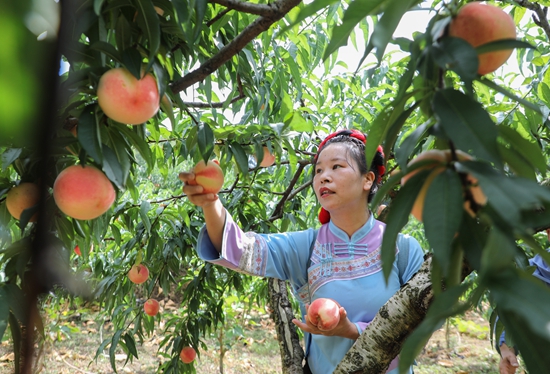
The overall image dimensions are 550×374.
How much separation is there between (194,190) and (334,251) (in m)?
0.56

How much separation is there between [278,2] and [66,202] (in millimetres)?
467

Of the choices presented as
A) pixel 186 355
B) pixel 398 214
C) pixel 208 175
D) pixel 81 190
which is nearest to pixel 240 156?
pixel 208 175

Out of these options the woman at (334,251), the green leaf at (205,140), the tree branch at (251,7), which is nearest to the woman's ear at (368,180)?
the woman at (334,251)

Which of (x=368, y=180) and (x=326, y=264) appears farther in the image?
(x=368, y=180)

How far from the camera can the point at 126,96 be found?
610 millimetres

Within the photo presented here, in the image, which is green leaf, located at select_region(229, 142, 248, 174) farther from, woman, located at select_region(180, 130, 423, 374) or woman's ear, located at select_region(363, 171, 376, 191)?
woman's ear, located at select_region(363, 171, 376, 191)

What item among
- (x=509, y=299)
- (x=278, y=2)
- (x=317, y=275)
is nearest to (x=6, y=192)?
(x=278, y=2)

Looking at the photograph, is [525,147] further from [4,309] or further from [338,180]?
[338,180]

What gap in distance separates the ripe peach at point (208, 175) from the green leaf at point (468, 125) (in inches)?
29.6

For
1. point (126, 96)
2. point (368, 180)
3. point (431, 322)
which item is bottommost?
point (431, 322)

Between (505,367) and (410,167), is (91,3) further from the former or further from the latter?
(505,367)

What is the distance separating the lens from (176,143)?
4.84 ft

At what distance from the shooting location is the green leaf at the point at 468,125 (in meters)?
0.38

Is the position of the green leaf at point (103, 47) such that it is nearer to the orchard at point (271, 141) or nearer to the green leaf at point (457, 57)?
the orchard at point (271, 141)
